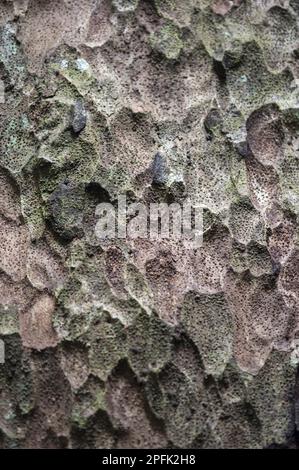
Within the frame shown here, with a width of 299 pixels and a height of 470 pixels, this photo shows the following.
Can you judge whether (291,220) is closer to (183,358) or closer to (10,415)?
(183,358)

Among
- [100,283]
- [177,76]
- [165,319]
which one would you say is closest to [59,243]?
[100,283]

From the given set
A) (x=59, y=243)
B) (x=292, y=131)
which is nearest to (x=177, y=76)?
A: (x=292, y=131)

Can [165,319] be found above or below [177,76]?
below
